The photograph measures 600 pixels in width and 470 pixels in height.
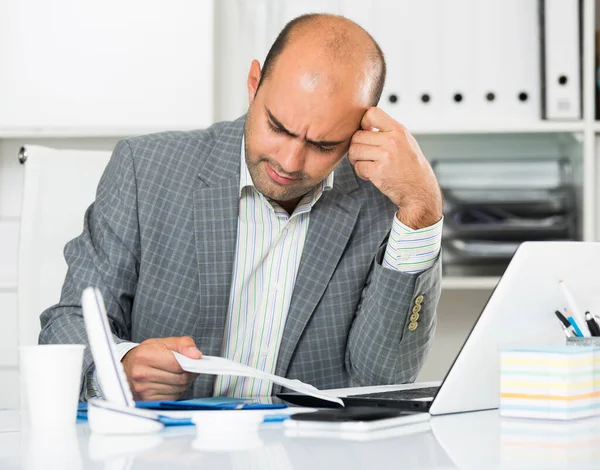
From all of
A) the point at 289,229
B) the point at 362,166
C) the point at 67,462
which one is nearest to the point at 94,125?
the point at 289,229

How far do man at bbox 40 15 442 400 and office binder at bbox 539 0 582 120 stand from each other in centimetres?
78

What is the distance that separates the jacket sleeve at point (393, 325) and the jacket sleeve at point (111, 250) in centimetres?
38

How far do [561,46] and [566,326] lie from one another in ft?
4.12

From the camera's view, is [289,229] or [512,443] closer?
[512,443]

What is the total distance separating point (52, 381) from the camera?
2.95ft

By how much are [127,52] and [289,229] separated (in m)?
0.83

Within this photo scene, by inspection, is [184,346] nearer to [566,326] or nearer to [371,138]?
[566,326]

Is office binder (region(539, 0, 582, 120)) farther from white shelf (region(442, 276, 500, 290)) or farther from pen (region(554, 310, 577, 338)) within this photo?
pen (region(554, 310, 577, 338))

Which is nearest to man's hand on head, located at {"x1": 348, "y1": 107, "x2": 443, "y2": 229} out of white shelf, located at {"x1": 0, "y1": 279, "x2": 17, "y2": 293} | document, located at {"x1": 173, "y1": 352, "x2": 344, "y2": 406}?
document, located at {"x1": 173, "y1": 352, "x2": 344, "y2": 406}

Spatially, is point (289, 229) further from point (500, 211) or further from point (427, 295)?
point (500, 211)

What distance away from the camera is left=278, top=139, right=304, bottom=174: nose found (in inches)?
53.8

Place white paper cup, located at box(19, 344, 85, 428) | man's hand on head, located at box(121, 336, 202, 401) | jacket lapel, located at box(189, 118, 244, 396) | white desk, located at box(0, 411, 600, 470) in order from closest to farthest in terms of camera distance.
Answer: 1. white desk, located at box(0, 411, 600, 470)
2. white paper cup, located at box(19, 344, 85, 428)
3. man's hand on head, located at box(121, 336, 202, 401)
4. jacket lapel, located at box(189, 118, 244, 396)

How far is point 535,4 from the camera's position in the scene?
2.19 m

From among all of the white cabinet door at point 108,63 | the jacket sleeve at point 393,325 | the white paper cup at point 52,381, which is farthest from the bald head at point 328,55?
the white cabinet door at point 108,63
